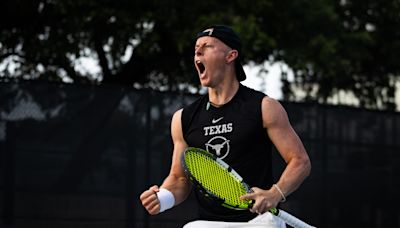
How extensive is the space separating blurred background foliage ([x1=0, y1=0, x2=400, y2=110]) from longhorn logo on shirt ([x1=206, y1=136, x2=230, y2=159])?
31.7 feet

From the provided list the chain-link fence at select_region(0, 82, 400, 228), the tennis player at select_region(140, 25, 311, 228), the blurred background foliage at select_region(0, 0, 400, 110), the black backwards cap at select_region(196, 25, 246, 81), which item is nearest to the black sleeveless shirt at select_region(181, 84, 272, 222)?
the tennis player at select_region(140, 25, 311, 228)

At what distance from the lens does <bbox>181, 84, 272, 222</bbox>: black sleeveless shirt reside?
15.5 feet

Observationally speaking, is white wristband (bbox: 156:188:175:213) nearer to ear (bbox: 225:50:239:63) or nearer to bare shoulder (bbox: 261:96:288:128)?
bare shoulder (bbox: 261:96:288:128)

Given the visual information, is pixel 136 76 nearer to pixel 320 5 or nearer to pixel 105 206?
pixel 320 5

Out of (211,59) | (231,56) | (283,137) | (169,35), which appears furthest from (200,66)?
(169,35)

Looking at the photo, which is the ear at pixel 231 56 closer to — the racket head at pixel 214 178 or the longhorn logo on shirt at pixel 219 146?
the longhorn logo on shirt at pixel 219 146

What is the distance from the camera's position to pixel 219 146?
4.75m

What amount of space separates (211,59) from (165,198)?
79cm

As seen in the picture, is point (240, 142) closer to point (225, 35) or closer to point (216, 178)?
point (216, 178)

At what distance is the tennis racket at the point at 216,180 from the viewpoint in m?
4.56

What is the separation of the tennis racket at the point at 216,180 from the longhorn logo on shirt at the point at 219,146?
0.12 metres

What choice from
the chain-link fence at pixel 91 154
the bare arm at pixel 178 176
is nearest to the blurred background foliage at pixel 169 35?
the chain-link fence at pixel 91 154

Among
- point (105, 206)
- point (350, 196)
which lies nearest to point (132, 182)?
point (105, 206)

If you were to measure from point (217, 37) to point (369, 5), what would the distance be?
1472cm
